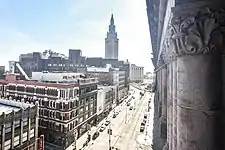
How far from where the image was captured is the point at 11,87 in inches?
2233

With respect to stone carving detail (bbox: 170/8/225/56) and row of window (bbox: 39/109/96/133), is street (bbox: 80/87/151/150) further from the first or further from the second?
stone carving detail (bbox: 170/8/225/56)

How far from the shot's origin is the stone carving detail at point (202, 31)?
3.78 m

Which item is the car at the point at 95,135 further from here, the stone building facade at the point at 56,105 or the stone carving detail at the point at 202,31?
the stone carving detail at the point at 202,31

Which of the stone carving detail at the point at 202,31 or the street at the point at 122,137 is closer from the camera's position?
the stone carving detail at the point at 202,31

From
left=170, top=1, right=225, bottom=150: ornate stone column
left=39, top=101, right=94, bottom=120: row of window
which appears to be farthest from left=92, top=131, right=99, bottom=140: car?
left=170, top=1, right=225, bottom=150: ornate stone column

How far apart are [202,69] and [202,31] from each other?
0.66 meters

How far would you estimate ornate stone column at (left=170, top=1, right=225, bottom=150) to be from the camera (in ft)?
12.5

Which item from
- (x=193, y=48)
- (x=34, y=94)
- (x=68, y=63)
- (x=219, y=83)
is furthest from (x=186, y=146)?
(x=68, y=63)

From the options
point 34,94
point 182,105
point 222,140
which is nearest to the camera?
point 222,140

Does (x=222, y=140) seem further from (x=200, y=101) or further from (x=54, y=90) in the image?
(x=54, y=90)

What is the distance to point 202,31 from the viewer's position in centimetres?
385

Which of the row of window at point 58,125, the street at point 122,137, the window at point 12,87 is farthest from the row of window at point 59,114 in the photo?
the window at point 12,87

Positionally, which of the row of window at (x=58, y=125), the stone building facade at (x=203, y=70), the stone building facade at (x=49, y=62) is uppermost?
the stone building facade at (x=49, y=62)

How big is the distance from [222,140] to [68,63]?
5828 inches
